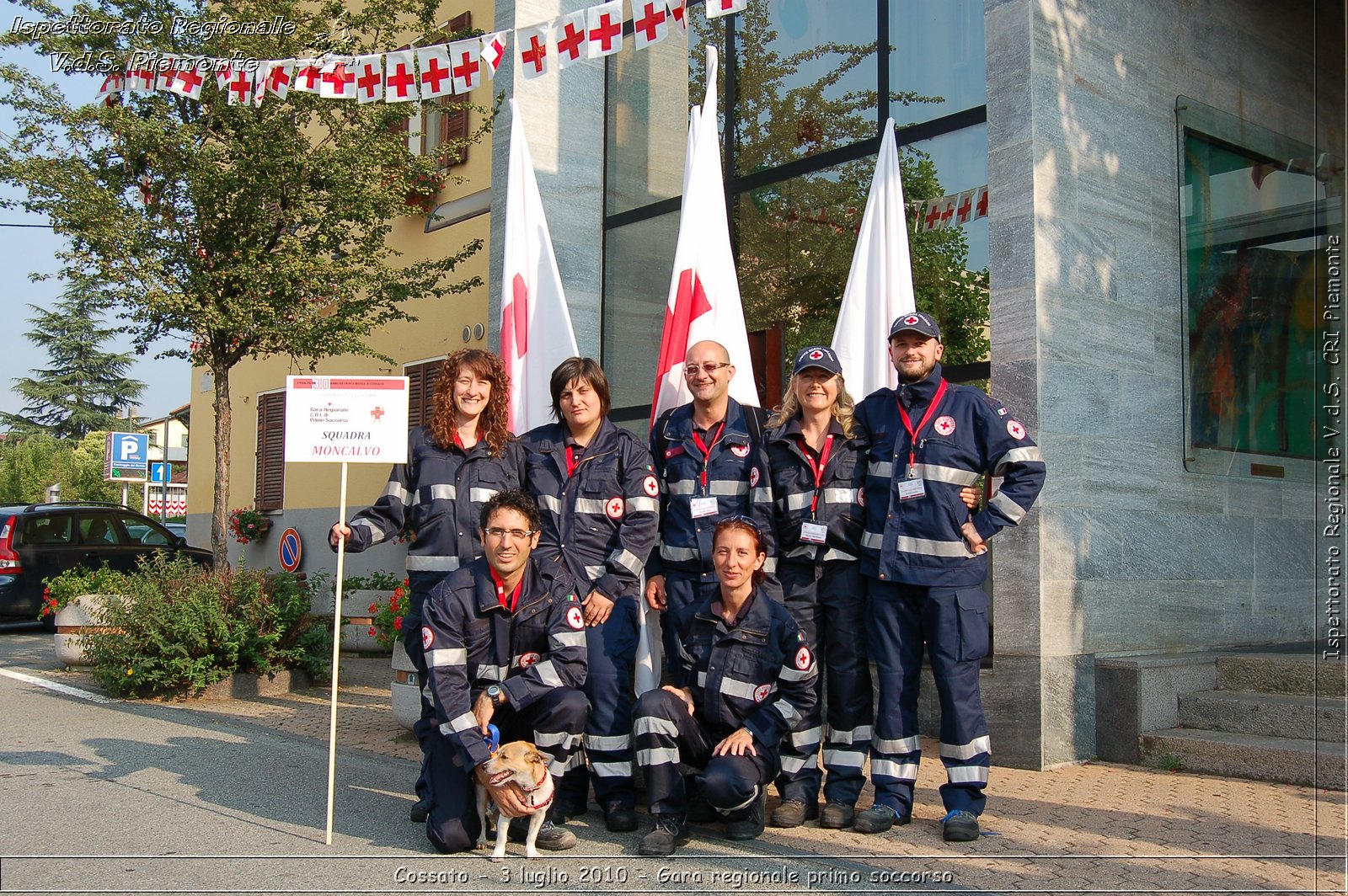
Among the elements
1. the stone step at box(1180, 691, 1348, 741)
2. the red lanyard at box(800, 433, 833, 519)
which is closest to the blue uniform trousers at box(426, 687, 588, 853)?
the red lanyard at box(800, 433, 833, 519)

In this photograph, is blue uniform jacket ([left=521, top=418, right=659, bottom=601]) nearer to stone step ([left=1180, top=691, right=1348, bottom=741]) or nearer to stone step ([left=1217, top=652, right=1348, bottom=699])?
stone step ([left=1180, top=691, right=1348, bottom=741])

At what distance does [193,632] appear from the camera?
9.03 m

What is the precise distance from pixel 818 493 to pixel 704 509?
55cm

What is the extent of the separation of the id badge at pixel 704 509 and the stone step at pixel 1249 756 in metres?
2.86

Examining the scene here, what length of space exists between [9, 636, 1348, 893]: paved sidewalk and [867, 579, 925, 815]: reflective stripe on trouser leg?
0.70ft

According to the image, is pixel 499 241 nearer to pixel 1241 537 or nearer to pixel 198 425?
pixel 1241 537

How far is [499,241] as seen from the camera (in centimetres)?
1076

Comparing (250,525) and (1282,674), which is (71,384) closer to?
(250,525)

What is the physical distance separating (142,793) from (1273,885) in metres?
5.08

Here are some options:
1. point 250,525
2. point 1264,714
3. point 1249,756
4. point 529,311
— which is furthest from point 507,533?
point 250,525

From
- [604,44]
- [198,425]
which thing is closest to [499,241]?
[604,44]

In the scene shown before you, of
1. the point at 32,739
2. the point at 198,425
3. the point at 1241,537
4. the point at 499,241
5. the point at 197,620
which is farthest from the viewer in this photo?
the point at 198,425

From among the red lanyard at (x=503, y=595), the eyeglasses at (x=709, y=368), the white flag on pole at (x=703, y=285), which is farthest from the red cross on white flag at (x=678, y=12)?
the red lanyard at (x=503, y=595)

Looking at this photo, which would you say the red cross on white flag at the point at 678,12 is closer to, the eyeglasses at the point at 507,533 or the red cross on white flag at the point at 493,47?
the red cross on white flag at the point at 493,47
